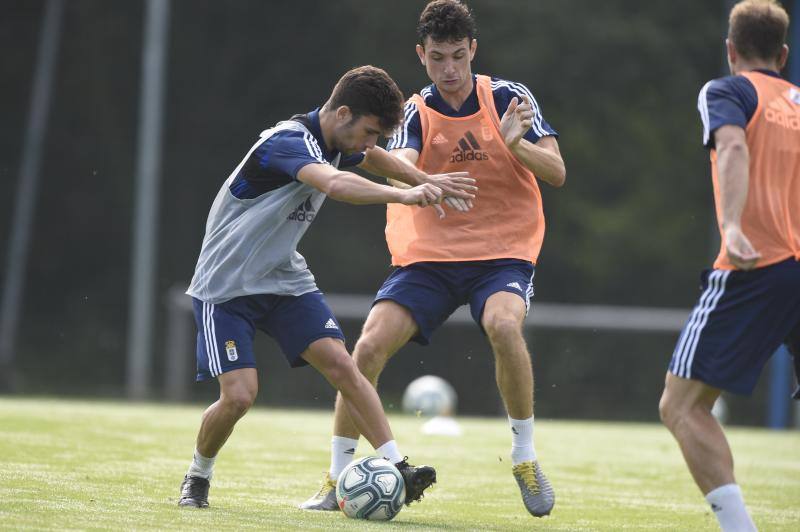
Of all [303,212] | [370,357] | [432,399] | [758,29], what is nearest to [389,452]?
[370,357]

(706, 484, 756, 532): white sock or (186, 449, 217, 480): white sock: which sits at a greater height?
(706, 484, 756, 532): white sock

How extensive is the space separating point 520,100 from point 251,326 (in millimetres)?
1673

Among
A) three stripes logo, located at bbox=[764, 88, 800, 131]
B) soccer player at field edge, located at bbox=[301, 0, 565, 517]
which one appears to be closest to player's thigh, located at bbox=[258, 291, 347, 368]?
soccer player at field edge, located at bbox=[301, 0, 565, 517]

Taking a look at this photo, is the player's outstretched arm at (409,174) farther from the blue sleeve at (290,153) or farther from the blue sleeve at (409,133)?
the blue sleeve at (290,153)

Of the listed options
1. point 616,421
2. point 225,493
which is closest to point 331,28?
point 616,421

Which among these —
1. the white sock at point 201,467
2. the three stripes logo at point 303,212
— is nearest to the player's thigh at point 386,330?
the three stripes logo at point 303,212

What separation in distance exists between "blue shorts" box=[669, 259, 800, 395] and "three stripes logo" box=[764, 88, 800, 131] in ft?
1.59

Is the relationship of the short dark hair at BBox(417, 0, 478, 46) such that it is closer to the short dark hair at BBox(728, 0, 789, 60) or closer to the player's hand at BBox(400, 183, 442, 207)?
the player's hand at BBox(400, 183, 442, 207)

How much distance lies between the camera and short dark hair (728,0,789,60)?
4531 millimetres

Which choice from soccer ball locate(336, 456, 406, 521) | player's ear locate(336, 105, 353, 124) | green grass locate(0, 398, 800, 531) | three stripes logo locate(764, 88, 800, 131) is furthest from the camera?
player's ear locate(336, 105, 353, 124)

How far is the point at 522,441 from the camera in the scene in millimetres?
5836

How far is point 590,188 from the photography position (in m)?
19.4

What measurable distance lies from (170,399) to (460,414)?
12.1 ft

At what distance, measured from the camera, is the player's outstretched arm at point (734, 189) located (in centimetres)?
425
